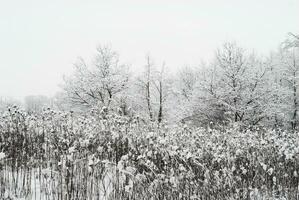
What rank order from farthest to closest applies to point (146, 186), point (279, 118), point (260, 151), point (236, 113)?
point (279, 118) < point (236, 113) < point (260, 151) < point (146, 186)

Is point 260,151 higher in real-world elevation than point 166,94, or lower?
lower

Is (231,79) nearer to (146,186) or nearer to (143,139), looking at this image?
(143,139)

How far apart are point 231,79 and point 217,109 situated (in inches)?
90.7

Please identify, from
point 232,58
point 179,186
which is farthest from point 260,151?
point 232,58

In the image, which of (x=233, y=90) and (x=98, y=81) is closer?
(x=233, y=90)

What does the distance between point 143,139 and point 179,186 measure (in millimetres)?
3231

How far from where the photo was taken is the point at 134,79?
33.1 meters

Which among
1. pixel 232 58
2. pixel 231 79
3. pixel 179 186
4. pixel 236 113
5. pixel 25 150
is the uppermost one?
pixel 232 58

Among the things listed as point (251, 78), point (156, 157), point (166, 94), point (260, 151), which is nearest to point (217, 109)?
point (251, 78)

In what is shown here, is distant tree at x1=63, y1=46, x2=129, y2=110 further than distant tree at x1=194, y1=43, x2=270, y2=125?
Yes

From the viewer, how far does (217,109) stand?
22.9 m

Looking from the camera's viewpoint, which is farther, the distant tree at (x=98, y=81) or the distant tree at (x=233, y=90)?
the distant tree at (x=98, y=81)

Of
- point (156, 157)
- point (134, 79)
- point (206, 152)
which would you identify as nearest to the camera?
point (156, 157)

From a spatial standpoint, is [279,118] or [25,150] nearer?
[25,150]
